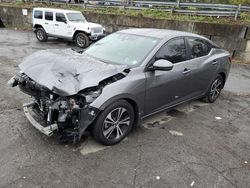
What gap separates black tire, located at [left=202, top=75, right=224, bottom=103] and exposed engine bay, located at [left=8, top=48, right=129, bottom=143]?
8.72ft

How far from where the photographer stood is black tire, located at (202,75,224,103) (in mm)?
5317

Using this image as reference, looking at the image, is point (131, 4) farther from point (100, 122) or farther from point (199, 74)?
point (100, 122)

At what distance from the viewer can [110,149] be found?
3.50 metres

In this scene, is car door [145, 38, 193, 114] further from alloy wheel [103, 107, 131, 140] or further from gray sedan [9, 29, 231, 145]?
alloy wheel [103, 107, 131, 140]

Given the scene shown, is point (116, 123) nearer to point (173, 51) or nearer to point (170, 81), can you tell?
point (170, 81)

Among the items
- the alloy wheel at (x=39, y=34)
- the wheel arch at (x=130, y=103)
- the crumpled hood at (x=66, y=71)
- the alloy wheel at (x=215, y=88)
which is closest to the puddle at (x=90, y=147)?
the wheel arch at (x=130, y=103)

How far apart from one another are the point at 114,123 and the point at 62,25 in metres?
10.3

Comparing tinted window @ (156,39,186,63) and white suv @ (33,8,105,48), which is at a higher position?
tinted window @ (156,39,186,63)

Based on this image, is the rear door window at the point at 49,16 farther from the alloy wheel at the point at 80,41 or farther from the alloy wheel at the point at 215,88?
the alloy wheel at the point at 215,88

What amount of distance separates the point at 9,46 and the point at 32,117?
8.86m

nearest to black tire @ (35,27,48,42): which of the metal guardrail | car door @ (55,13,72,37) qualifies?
car door @ (55,13,72,37)

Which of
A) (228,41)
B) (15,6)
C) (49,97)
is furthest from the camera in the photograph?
(15,6)

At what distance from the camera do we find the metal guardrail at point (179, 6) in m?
11.8

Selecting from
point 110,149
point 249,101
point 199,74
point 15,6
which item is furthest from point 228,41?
point 15,6
